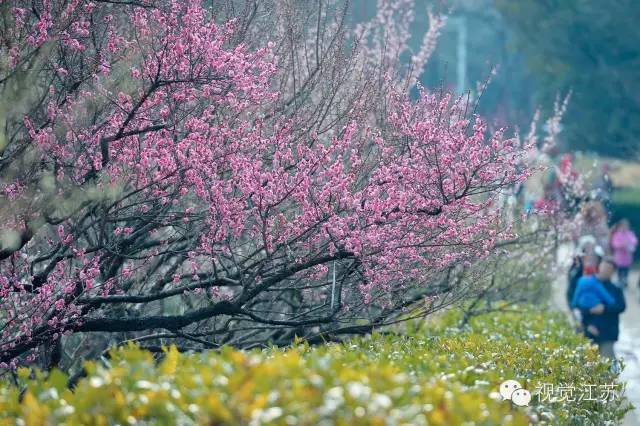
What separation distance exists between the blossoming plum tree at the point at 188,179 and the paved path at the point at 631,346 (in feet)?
9.87

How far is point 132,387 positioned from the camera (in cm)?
463

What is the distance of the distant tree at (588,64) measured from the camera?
31.6m

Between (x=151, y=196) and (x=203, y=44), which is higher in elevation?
→ (x=203, y=44)

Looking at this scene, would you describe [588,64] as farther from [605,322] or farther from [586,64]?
[605,322]

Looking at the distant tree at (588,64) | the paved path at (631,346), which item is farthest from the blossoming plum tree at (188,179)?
the distant tree at (588,64)

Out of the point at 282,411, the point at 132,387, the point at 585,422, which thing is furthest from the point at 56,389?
the point at 585,422

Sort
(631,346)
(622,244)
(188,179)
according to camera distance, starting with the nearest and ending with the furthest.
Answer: (188,179) → (631,346) → (622,244)

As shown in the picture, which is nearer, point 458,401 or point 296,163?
point 458,401

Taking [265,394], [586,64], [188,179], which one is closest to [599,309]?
[188,179]

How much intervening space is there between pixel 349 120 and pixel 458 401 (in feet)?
15.0

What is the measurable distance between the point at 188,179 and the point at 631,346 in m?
11.6

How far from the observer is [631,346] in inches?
685

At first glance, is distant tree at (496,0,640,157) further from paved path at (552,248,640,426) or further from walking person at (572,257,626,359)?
walking person at (572,257,626,359)

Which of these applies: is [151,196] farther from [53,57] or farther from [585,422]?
[585,422]
